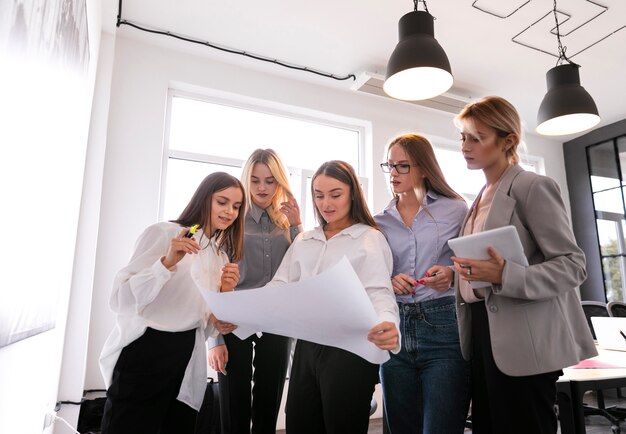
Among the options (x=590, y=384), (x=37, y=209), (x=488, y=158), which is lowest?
(x=590, y=384)

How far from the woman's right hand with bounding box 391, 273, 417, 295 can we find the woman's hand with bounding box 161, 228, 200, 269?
0.61 metres

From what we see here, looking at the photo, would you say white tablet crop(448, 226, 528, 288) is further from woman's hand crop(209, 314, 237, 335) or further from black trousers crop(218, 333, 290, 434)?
black trousers crop(218, 333, 290, 434)

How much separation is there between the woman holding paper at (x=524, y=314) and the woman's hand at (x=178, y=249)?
0.72 m

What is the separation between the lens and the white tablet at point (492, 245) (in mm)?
1039

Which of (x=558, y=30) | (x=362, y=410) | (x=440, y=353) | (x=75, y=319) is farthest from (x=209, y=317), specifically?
(x=558, y=30)

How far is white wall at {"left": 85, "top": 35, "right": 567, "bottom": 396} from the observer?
3.12m

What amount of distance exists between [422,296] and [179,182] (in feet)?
9.21

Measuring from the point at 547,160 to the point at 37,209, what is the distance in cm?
574

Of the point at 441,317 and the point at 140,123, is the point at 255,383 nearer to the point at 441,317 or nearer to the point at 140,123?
the point at 441,317

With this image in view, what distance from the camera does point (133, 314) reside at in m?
1.32

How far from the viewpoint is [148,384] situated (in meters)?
1.30

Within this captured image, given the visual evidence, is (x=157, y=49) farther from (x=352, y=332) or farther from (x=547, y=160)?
(x=547, y=160)

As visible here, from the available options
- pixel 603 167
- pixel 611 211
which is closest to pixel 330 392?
pixel 611 211

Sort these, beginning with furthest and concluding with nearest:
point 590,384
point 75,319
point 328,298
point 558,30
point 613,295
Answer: point 613,295
point 558,30
point 75,319
point 590,384
point 328,298
